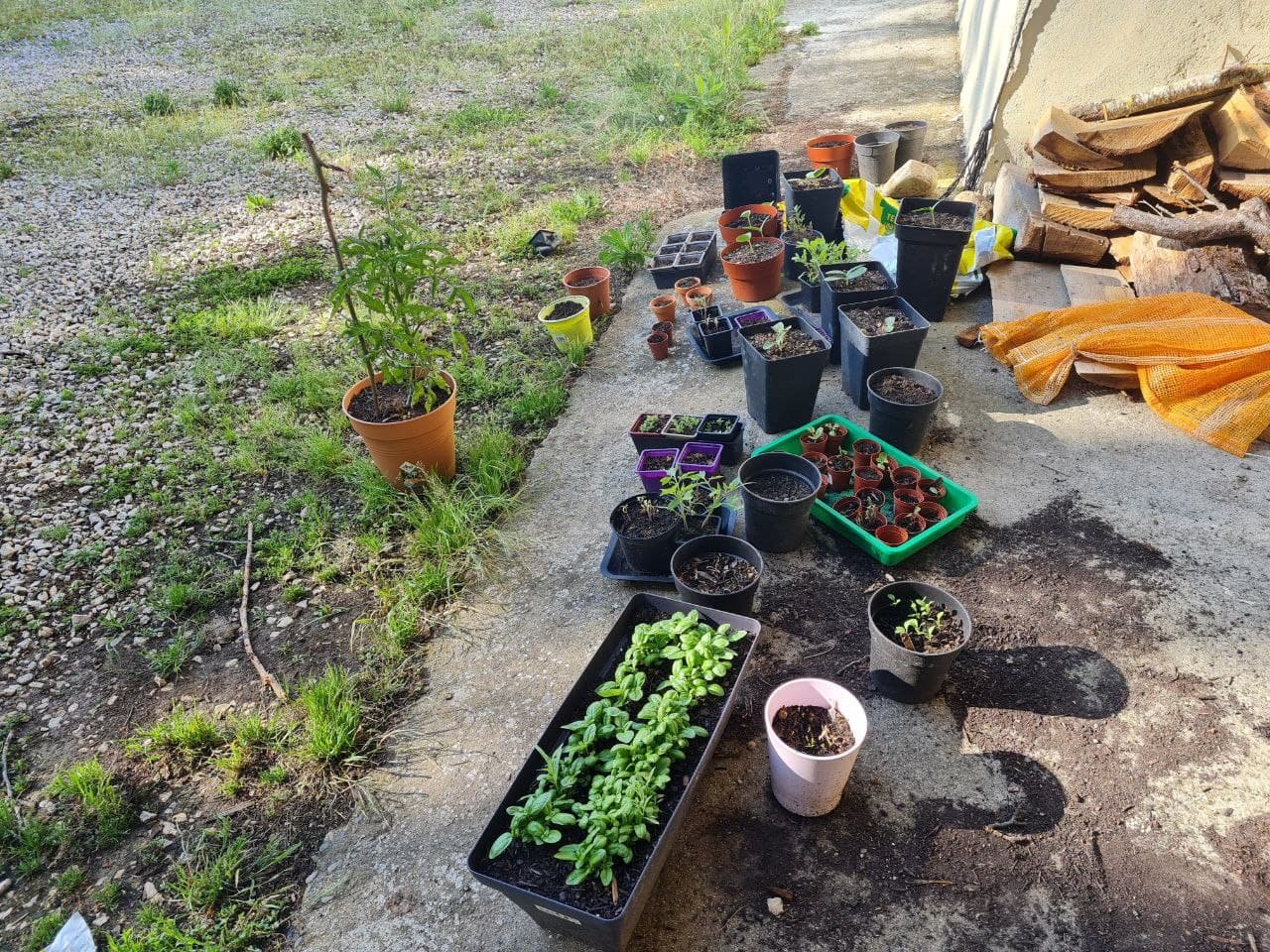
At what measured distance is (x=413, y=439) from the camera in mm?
3111

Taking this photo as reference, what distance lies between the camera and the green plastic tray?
8.77 feet

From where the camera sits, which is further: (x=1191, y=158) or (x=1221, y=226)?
(x=1191, y=158)

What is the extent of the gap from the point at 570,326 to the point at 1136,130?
3.33 m

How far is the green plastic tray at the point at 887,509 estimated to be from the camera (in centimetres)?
267

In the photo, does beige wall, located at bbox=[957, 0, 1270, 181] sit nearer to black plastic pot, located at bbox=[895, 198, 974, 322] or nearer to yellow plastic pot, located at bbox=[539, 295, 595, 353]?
black plastic pot, located at bbox=[895, 198, 974, 322]

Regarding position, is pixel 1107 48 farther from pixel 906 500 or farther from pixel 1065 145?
pixel 906 500

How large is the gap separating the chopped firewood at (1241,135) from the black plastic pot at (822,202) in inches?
78.1

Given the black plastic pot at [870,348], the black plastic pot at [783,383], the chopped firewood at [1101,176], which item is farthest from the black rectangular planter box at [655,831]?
the chopped firewood at [1101,176]

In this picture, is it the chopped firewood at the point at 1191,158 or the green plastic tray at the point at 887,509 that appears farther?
the chopped firewood at the point at 1191,158

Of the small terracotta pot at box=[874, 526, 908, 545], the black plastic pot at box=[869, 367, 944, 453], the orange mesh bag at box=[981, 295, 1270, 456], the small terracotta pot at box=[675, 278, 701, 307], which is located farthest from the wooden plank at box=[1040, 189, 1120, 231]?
the small terracotta pot at box=[874, 526, 908, 545]

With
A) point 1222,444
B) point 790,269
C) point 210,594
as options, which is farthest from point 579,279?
point 1222,444

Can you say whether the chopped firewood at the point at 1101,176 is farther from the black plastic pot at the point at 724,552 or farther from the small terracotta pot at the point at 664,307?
the black plastic pot at the point at 724,552

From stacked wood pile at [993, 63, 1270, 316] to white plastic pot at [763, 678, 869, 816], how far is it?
298 cm

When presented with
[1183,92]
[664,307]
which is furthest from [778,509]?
[1183,92]
